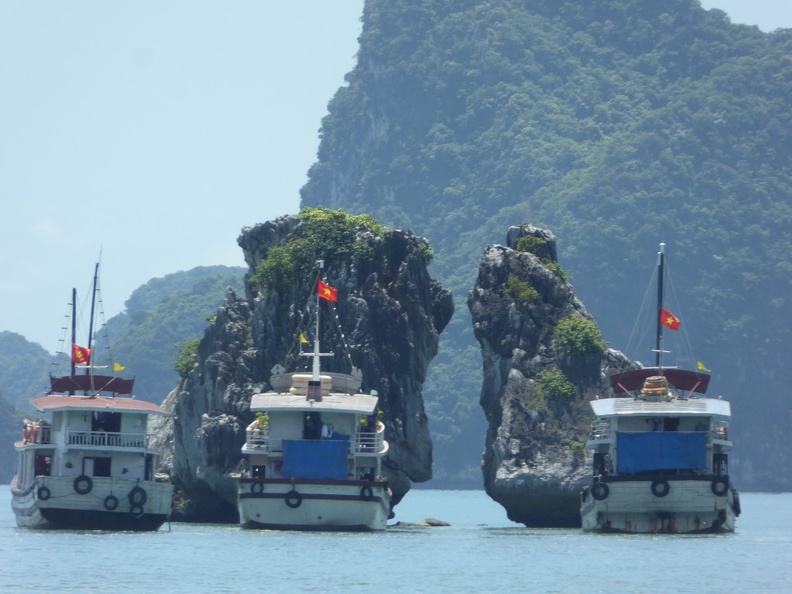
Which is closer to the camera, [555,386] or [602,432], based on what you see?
[602,432]

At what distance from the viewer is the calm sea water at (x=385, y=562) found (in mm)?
59906

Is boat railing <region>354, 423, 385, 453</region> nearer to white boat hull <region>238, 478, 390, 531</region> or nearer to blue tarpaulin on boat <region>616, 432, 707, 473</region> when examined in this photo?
white boat hull <region>238, 478, 390, 531</region>

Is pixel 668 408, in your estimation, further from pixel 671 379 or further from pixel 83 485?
pixel 83 485

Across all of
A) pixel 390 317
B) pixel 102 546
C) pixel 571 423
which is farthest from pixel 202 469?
pixel 102 546

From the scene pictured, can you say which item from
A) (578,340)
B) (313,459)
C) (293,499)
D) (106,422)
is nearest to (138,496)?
(106,422)

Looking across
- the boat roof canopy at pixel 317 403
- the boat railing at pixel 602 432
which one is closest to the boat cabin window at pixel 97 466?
the boat roof canopy at pixel 317 403

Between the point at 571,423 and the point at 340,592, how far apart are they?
136 ft

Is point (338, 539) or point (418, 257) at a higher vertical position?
point (418, 257)

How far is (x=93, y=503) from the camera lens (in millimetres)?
78812

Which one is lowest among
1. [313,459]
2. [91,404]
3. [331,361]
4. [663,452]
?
[313,459]

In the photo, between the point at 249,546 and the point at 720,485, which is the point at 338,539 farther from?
the point at 720,485

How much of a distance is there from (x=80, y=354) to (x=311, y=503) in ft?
49.7

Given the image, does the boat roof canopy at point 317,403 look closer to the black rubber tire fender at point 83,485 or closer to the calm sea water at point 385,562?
the calm sea water at point 385,562

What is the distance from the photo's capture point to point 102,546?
2827 inches
